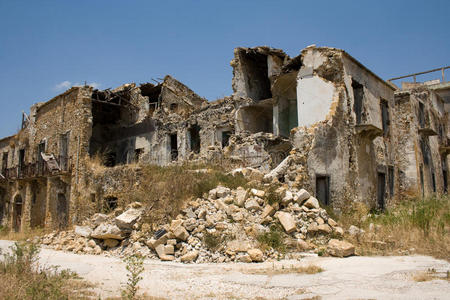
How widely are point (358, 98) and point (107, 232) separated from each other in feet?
36.6

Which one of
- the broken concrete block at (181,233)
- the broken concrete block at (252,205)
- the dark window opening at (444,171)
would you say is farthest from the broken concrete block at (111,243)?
the dark window opening at (444,171)

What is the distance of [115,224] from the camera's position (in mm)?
10414

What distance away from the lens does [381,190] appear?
16.3 meters

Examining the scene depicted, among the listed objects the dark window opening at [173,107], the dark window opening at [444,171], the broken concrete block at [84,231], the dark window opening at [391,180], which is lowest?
the broken concrete block at [84,231]

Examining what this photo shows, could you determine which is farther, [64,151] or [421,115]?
[421,115]

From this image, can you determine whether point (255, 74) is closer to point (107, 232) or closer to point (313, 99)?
point (313, 99)

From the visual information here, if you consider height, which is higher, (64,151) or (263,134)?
(263,134)

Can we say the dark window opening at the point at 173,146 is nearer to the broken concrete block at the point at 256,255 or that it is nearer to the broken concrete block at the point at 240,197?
the broken concrete block at the point at 240,197

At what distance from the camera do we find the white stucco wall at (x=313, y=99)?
1426 centimetres

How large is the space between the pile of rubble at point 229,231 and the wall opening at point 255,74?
11408mm

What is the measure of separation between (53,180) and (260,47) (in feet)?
43.7

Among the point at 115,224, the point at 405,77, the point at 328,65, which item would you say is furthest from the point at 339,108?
the point at 405,77

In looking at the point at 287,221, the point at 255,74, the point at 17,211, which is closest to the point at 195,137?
the point at 255,74

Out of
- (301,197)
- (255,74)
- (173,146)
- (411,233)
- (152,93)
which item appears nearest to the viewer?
(411,233)
